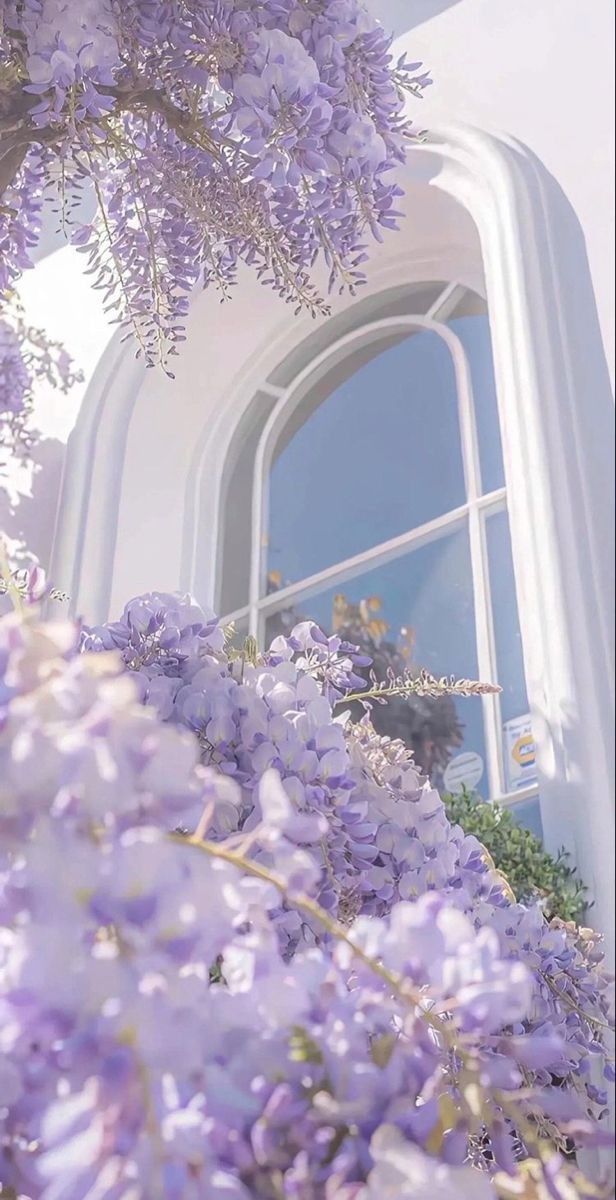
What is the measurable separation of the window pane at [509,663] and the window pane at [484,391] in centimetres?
12

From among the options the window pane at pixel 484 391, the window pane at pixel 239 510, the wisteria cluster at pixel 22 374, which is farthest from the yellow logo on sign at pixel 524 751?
the wisteria cluster at pixel 22 374

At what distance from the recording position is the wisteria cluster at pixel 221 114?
3.35 ft

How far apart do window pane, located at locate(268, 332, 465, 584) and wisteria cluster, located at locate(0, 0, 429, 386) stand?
1.58 metres

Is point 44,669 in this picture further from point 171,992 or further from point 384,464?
point 384,464

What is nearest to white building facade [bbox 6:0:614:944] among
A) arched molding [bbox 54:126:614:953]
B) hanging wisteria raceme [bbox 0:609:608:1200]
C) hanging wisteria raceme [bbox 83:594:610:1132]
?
arched molding [bbox 54:126:614:953]

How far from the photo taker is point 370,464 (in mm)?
2938

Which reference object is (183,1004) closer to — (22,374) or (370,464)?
(22,374)

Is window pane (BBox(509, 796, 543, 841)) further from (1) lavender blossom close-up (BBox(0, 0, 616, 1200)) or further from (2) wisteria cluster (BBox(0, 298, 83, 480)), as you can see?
(2) wisteria cluster (BBox(0, 298, 83, 480))

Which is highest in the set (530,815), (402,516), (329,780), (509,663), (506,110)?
(506,110)

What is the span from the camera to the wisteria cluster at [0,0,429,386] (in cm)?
102

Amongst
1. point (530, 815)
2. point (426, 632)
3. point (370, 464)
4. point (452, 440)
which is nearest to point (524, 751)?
point (530, 815)

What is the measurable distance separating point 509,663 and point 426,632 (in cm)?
26

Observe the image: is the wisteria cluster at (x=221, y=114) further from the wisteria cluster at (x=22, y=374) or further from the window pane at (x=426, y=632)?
the window pane at (x=426, y=632)

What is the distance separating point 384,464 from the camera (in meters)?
2.90
